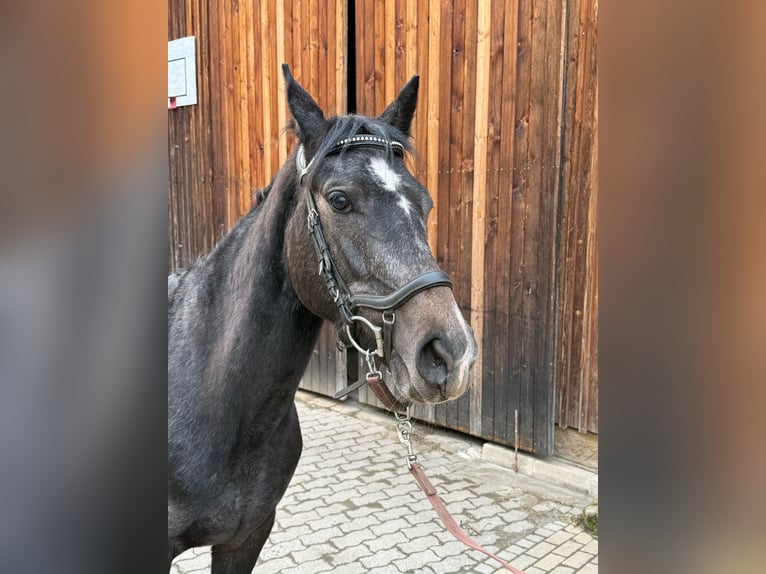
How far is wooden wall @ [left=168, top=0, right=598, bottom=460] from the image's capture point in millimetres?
3926

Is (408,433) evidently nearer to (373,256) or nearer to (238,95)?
(373,256)

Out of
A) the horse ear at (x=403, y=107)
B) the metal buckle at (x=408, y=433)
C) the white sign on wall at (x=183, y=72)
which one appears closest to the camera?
the metal buckle at (x=408, y=433)

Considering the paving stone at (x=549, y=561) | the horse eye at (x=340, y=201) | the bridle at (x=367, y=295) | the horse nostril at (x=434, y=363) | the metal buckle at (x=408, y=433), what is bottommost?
the paving stone at (x=549, y=561)

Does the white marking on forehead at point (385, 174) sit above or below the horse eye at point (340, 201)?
above

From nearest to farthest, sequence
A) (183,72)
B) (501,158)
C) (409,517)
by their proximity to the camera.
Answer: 1. (409,517)
2. (501,158)
3. (183,72)

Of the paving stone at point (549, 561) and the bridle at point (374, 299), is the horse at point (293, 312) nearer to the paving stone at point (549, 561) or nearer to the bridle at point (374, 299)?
the bridle at point (374, 299)

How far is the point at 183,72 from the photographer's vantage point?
278 inches

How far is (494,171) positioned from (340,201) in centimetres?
299

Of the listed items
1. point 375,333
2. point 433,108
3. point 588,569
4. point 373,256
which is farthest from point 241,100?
point 588,569

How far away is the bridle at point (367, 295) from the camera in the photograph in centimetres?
147

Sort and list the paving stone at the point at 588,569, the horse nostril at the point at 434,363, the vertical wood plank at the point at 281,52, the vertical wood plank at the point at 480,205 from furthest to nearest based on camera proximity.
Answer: the vertical wood plank at the point at 281,52
the vertical wood plank at the point at 480,205
the paving stone at the point at 588,569
the horse nostril at the point at 434,363

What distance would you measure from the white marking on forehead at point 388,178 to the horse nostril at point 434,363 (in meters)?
0.41

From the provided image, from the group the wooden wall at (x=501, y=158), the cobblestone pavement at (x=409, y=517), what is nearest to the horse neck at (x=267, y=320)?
the wooden wall at (x=501, y=158)
